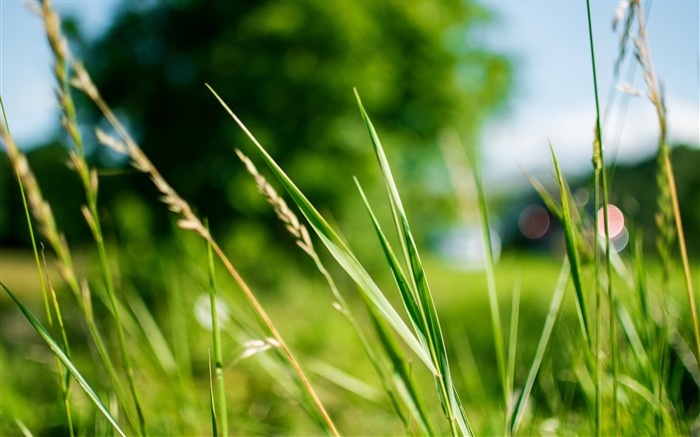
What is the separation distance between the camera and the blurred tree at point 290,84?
8430 mm

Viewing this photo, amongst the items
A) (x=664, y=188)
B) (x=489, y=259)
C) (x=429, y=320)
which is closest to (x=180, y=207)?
(x=429, y=320)

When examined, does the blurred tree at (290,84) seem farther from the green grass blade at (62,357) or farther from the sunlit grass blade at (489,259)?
the green grass blade at (62,357)

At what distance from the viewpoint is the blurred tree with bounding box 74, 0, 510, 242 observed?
843cm

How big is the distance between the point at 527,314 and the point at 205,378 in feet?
9.79

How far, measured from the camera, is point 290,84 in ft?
28.0

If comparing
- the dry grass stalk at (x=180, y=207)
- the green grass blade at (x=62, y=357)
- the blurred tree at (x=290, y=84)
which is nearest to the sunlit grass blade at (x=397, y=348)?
the dry grass stalk at (x=180, y=207)

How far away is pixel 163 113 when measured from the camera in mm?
10359

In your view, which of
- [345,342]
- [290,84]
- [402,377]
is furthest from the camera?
[290,84]

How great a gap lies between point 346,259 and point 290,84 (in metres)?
8.28

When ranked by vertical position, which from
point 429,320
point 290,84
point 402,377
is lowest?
point 290,84

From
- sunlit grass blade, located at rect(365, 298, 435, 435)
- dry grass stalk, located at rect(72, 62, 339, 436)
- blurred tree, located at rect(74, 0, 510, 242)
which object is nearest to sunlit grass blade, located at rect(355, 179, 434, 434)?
sunlit grass blade, located at rect(365, 298, 435, 435)

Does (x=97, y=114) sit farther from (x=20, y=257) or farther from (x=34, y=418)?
(x=20, y=257)

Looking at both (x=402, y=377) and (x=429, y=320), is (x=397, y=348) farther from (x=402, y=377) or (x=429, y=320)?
(x=429, y=320)

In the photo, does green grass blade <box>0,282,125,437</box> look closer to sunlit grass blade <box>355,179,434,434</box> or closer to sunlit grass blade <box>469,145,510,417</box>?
sunlit grass blade <box>355,179,434,434</box>
